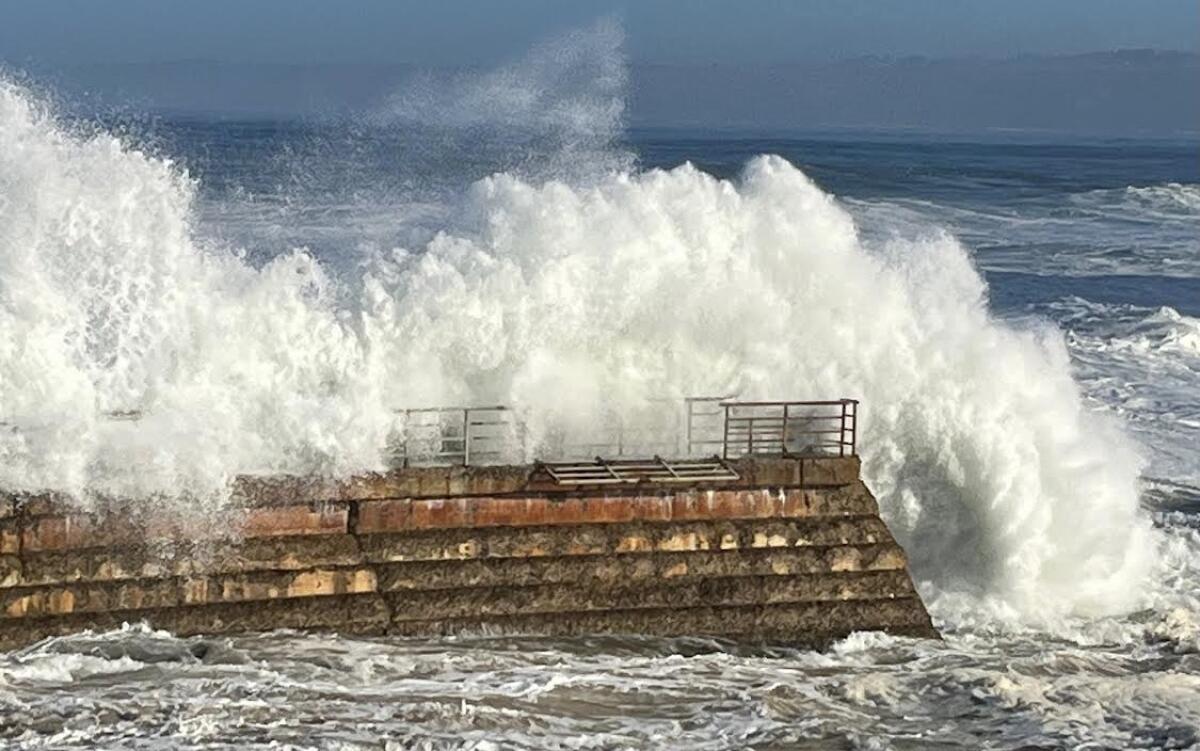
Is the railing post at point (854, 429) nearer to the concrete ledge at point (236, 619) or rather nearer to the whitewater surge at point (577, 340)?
the whitewater surge at point (577, 340)

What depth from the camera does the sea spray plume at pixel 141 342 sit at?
1456 cm

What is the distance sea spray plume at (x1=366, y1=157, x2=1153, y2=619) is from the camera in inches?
679

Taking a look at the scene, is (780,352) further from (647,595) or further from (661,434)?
(647,595)

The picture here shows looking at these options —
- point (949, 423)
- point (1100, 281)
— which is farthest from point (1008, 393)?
point (1100, 281)

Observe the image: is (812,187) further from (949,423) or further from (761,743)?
(761,743)

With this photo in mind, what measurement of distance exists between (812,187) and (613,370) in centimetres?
332

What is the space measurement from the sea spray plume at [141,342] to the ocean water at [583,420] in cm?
3

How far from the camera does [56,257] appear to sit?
52.9 ft

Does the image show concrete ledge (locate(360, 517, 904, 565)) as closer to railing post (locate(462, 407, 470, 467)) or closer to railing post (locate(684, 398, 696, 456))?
railing post (locate(462, 407, 470, 467))

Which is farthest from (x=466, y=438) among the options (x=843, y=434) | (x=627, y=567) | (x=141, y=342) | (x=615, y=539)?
(x=843, y=434)

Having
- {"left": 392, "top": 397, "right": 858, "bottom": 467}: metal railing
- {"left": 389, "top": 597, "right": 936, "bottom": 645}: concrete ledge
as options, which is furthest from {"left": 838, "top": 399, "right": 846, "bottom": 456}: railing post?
{"left": 389, "top": 597, "right": 936, "bottom": 645}: concrete ledge

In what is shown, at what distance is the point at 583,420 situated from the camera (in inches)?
669

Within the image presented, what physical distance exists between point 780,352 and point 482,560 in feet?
14.7

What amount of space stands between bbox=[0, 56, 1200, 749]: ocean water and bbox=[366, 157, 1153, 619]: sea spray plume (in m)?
0.03
